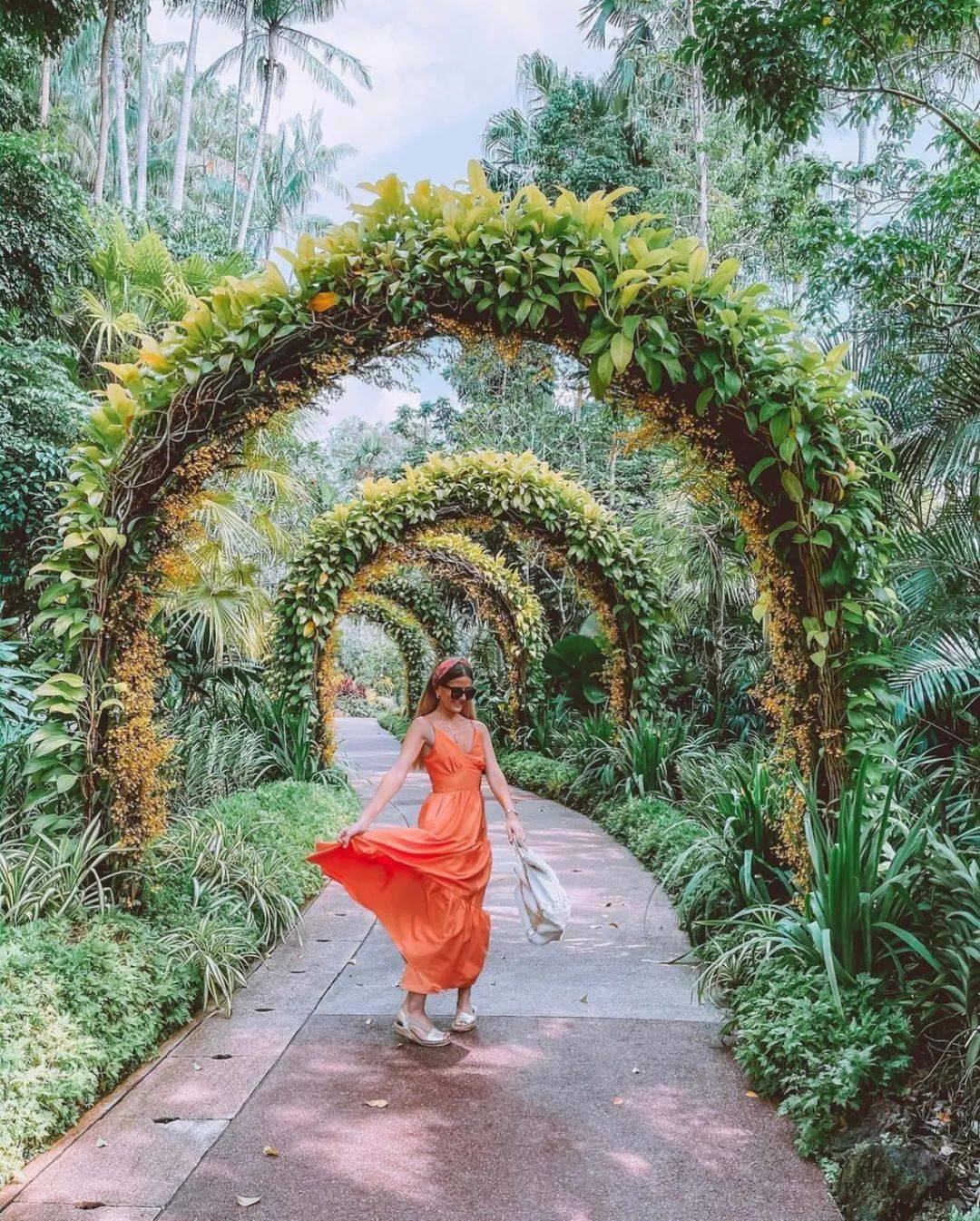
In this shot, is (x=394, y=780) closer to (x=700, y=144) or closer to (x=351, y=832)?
(x=351, y=832)

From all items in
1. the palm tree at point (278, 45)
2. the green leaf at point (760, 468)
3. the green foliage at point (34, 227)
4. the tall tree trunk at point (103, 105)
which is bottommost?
the green leaf at point (760, 468)

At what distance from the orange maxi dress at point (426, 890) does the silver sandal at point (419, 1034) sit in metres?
0.15

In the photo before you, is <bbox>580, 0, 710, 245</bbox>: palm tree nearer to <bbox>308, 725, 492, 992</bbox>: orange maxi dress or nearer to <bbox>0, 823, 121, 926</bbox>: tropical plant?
<bbox>308, 725, 492, 992</bbox>: orange maxi dress

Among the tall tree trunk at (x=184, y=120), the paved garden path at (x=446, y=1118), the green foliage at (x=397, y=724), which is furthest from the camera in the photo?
the green foliage at (x=397, y=724)

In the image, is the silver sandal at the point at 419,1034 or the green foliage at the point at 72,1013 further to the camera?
the silver sandal at the point at 419,1034

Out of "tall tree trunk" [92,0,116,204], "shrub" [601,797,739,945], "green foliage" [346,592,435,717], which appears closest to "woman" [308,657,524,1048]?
"shrub" [601,797,739,945]

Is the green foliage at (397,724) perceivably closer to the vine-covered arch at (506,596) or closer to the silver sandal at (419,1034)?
the vine-covered arch at (506,596)

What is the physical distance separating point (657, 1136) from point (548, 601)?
13568mm

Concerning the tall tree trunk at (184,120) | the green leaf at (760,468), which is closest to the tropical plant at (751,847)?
the green leaf at (760,468)

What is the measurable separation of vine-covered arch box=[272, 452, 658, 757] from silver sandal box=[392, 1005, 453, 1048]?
5.86 metres

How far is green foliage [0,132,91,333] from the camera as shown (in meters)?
8.27

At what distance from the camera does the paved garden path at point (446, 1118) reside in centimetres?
266

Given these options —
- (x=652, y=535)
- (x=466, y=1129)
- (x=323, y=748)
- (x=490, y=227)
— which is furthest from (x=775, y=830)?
(x=652, y=535)

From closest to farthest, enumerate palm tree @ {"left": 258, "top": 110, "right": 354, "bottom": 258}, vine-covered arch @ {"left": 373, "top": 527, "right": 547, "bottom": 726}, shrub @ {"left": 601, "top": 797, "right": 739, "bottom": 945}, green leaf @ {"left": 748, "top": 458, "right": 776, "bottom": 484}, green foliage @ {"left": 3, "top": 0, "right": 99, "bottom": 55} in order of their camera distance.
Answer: green leaf @ {"left": 748, "top": 458, "right": 776, "bottom": 484}, shrub @ {"left": 601, "top": 797, "right": 739, "bottom": 945}, green foliage @ {"left": 3, "top": 0, "right": 99, "bottom": 55}, vine-covered arch @ {"left": 373, "top": 527, "right": 547, "bottom": 726}, palm tree @ {"left": 258, "top": 110, "right": 354, "bottom": 258}
